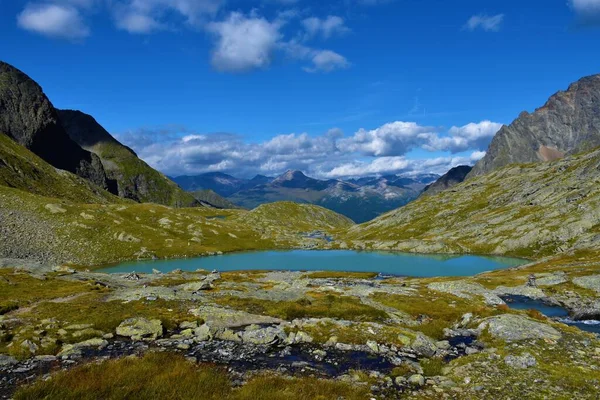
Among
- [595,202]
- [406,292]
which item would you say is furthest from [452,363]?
[595,202]

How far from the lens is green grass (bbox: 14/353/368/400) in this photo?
18.5m

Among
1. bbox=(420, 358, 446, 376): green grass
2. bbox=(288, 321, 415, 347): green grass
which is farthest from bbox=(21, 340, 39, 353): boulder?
bbox=(420, 358, 446, 376): green grass

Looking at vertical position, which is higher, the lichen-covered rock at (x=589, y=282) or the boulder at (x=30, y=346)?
the boulder at (x=30, y=346)

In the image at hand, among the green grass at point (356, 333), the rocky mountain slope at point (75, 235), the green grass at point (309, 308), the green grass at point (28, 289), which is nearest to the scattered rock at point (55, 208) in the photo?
the rocky mountain slope at point (75, 235)

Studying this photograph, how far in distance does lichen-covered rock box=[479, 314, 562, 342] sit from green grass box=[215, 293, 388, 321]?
40.2ft

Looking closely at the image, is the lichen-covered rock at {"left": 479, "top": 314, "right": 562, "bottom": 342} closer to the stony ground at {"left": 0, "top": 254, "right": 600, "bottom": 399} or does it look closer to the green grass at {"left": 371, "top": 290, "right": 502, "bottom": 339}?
the stony ground at {"left": 0, "top": 254, "right": 600, "bottom": 399}

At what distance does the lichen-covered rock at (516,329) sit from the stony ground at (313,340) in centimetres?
15

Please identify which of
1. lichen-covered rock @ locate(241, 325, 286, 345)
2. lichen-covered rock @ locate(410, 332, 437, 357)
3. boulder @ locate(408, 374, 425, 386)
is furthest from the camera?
lichen-covered rock @ locate(241, 325, 286, 345)

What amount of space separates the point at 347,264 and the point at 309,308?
388 feet

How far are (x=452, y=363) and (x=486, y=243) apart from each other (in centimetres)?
16979

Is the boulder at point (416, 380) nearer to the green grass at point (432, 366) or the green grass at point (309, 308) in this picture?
the green grass at point (432, 366)

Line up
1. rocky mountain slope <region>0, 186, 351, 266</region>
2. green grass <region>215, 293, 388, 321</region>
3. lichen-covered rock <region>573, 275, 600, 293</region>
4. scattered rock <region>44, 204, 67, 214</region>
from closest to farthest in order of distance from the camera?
green grass <region>215, 293, 388, 321</region> → lichen-covered rock <region>573, 275, 600, 293</region> → rocky mountain slope <region>0, 186, 351, 266</region> → scattered rock <region>44, 204, 67, 214</region>

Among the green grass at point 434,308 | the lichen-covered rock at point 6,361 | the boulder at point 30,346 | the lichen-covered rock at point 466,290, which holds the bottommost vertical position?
the lichen-covered rock at point 466,290

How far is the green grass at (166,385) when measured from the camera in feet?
60.7
